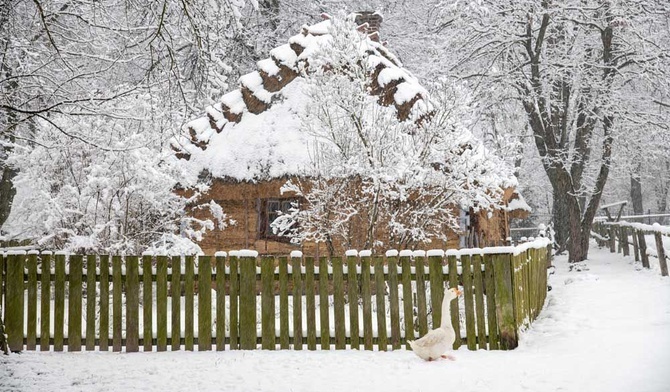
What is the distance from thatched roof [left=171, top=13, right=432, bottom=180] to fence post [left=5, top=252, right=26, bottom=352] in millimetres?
6688

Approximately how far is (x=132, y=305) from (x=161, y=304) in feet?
1.23

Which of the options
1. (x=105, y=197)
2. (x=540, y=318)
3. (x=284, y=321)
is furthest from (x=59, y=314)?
(x=540, y=318)

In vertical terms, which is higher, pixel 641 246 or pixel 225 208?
pixel 225 208

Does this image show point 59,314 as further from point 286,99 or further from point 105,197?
point 286,99

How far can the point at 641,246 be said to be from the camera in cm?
1586

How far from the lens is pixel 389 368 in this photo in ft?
20.3

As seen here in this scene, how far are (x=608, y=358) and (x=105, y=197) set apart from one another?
8302mm

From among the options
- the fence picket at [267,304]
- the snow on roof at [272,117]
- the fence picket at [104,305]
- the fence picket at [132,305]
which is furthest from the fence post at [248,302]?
the snow on roof at [272,117]

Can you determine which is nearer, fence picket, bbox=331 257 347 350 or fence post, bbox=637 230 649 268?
fence picket, bbox=331 257 347 350

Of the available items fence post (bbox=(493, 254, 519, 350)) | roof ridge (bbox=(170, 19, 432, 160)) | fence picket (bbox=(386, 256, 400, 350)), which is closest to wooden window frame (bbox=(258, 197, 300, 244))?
roof ridge (bbox=(170, 19, 432, 160))

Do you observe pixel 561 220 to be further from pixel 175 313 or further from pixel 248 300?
pixel 175 313

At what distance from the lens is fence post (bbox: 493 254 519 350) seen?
6.99 metres

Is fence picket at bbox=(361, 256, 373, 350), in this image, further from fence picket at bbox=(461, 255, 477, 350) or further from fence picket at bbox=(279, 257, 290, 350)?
fence picket at bbox=(461, 255, 477, 350)

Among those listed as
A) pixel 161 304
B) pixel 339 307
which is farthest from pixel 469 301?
pixel 161 304
